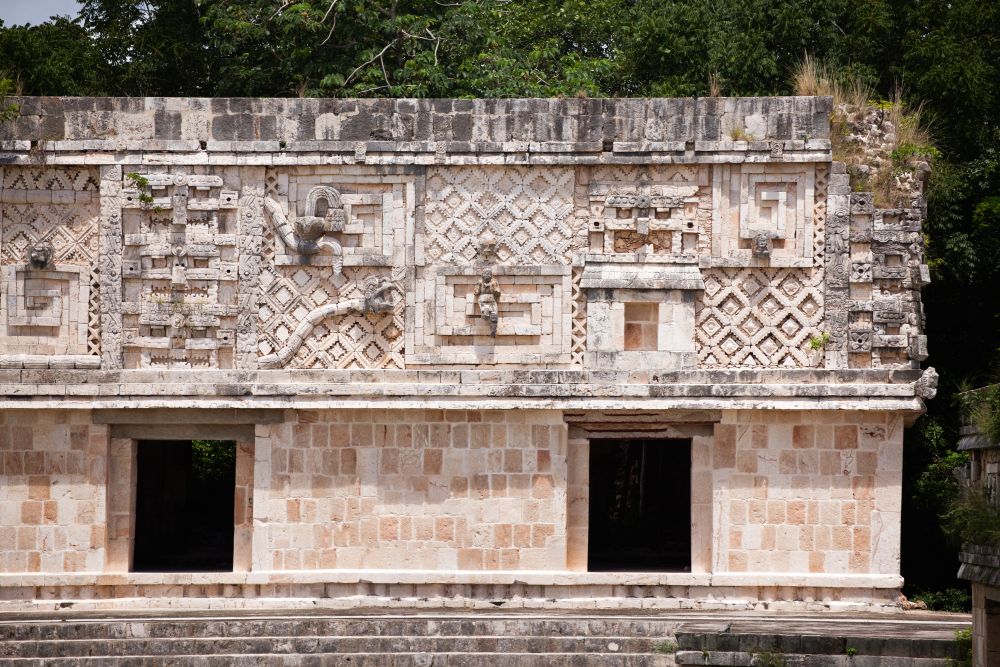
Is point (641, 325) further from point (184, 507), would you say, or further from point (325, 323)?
point (184, 507)

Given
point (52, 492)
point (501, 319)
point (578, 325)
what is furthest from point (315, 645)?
point (578, 325)

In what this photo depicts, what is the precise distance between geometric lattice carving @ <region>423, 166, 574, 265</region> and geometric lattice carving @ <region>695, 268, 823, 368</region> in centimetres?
156

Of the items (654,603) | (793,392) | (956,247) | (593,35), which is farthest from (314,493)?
(593,35)

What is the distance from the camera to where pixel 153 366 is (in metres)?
14.2

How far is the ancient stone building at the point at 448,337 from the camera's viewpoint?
45.8 ft

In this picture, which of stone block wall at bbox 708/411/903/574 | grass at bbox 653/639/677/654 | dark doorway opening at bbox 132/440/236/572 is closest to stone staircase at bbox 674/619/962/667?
grass at bbox 653/639/677/654

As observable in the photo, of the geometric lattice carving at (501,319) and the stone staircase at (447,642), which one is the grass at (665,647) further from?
the geometric lattice carving at (501,319)

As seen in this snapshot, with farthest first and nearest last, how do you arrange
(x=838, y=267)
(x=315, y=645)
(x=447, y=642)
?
1. (x=838, y=267)
2. (x=447, y=642)
3. (x=315, y=645)

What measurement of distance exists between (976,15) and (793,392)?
7553mm

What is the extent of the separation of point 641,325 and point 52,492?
19.6 ft

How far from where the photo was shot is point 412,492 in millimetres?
14109

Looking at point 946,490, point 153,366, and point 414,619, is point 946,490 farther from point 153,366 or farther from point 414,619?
point 153,366

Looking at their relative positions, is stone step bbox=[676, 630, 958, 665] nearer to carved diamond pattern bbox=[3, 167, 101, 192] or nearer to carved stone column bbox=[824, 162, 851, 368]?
carved stone column bbox=[824, 162, 851, 368]

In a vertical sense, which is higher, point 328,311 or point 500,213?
point 500,213
